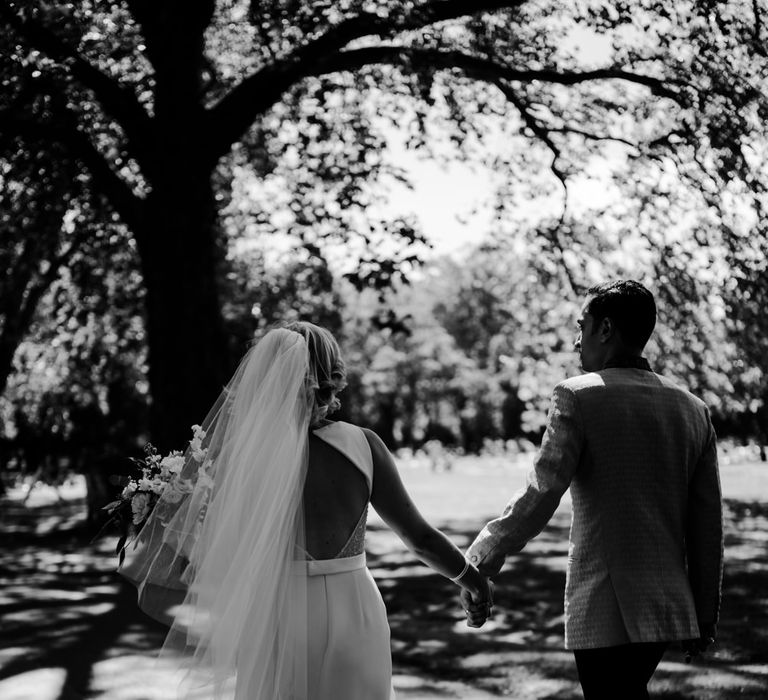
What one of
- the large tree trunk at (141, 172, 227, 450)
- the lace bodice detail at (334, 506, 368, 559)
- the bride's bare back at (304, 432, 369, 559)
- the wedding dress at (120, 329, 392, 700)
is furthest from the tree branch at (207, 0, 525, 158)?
→ the lace bodice detail at (334, 506, 368, 559)

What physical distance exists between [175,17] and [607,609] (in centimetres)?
907

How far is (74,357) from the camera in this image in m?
18.6

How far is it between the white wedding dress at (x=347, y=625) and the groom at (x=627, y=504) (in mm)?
617

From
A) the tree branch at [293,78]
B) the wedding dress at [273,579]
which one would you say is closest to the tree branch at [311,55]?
the tree branch at [293,78]

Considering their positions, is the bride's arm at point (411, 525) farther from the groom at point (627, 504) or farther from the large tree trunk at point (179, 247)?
the large tree trunk at point (179, 247)

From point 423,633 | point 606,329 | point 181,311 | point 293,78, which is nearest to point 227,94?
point 293,78

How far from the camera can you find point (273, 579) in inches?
142

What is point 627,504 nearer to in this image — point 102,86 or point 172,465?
point 172,465

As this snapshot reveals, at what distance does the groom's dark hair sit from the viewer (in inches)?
141

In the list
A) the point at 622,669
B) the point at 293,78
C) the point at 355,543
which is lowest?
the point at 622,669

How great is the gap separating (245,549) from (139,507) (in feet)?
2.59

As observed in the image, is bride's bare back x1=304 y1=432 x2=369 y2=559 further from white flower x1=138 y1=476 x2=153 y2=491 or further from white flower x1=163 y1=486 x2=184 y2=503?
white flower x1=138 y1=476 x2=153 y2=491

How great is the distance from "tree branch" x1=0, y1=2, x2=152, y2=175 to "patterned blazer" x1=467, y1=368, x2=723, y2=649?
7.99m

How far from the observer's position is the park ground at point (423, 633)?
6879mm
